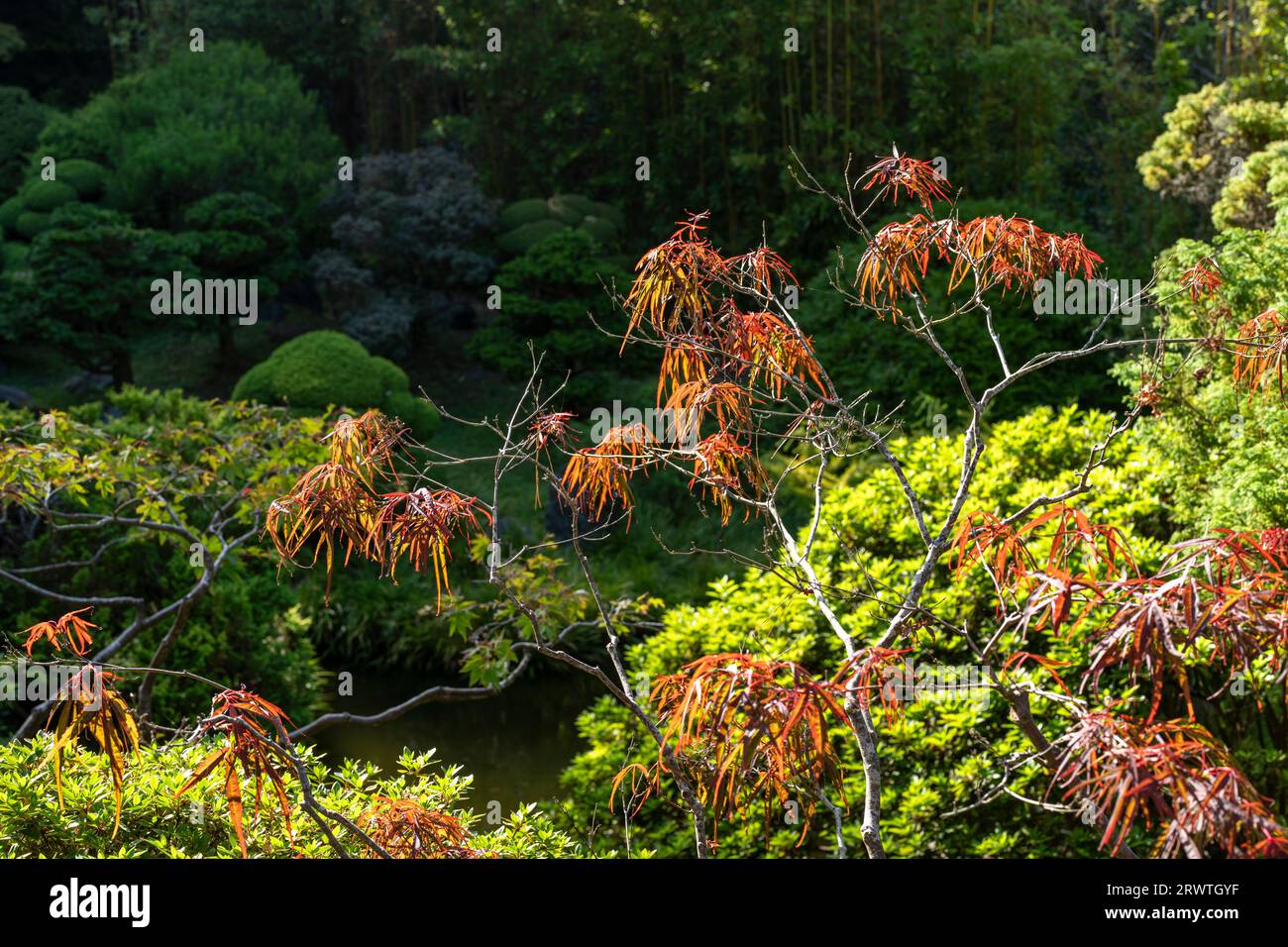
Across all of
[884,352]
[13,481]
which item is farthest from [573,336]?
[13,481]

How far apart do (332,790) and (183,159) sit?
35.8ft

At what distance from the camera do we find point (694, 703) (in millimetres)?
1781

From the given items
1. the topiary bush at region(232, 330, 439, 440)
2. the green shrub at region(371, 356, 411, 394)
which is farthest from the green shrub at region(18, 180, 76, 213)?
the green shrub at region(371, 356, 411, 394)

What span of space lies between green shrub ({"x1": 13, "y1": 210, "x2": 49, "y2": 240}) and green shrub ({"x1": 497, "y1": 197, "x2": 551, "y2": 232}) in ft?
14.1

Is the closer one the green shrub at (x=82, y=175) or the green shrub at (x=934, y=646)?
the green shrub at (x=934, y=646)

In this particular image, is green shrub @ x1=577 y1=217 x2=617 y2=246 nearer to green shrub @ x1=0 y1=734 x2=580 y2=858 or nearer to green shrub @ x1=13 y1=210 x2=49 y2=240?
green shrub @ x1=13 y1=210 x2=49 y2=240

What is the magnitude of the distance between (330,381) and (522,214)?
4075 mm

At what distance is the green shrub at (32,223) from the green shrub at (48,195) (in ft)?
0.61

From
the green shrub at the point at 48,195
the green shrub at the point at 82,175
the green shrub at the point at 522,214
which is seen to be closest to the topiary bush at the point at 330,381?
the green shrub at the point at 522,214

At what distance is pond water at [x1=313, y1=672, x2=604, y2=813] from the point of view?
6543 mm

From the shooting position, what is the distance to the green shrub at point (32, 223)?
1168cm

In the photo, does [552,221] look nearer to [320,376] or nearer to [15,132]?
[320,376]

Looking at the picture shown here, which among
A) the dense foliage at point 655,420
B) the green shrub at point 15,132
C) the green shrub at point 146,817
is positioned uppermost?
the green shrub at point 15,132

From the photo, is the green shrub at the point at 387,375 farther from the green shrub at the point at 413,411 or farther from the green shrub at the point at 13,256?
the green shrub at the point at 13,256
